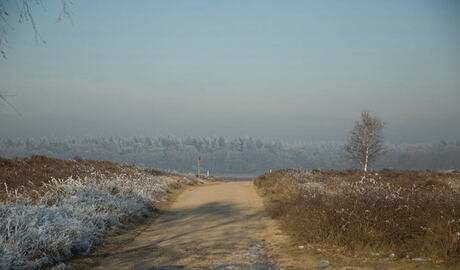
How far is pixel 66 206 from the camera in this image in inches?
442

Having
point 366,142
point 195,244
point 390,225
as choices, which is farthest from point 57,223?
point 366,142

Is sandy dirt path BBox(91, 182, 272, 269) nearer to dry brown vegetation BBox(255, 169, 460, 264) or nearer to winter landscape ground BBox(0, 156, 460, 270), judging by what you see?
winter landscape ground BBox(0, 156, 460, 270)

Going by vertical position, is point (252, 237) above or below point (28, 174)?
below

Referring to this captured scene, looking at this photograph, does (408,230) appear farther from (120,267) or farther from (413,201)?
(120,267)

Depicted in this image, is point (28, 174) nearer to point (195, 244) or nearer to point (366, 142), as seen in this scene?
point (195, 244)

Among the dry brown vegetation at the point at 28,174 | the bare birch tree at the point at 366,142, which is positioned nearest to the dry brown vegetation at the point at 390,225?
the dry brown vegetation at the point at 28,174

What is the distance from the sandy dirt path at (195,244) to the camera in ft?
26.7

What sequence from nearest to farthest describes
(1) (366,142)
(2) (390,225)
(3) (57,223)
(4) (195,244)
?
(2) (390,225) → (3) (57,223) → (4) (195,244) → (1) (366,142)

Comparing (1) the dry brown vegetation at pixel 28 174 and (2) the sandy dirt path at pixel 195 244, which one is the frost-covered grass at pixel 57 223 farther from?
(1) the dry brown vegetation at pixel 28 174

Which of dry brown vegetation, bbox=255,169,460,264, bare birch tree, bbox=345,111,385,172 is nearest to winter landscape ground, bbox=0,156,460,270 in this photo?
dry brown vegetation, bbox=255,169,460,264

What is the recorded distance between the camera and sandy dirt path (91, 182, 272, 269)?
815 cm

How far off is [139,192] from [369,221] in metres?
10.9

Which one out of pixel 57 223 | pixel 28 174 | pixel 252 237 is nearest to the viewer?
pixel 57 223

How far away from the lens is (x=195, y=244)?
991 cm
